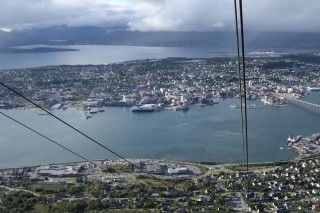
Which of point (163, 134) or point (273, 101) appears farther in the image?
point (273, 101)

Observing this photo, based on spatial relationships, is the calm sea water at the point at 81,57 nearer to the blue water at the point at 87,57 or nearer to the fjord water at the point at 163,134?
the blue water at the point at 87,57

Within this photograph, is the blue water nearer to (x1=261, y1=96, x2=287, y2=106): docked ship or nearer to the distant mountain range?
the distant mountain range

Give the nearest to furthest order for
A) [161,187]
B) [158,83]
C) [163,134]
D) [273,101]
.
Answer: [161,187], [163,134], [273,101], [158,83]

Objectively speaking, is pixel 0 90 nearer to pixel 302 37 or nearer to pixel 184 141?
pixel 184 141

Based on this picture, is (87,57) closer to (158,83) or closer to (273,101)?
(158,83)

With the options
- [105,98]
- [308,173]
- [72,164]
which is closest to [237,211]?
[308,173]

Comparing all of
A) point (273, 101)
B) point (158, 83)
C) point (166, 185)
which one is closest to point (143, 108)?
point (273, 101)

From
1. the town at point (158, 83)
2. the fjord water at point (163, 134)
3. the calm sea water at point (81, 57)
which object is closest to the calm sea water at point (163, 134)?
the fjord water at point (163, 134)

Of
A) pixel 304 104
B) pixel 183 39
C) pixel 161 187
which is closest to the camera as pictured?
pixel 161 187

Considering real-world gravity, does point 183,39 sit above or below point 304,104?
above

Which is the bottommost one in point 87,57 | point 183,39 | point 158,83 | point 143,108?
point 143,108
